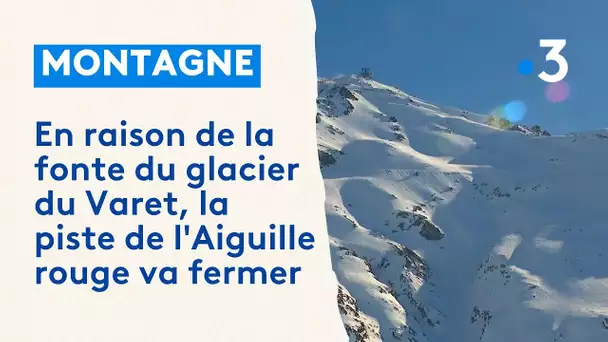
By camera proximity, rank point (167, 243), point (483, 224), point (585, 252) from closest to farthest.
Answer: point (167, 243) < point (585, 252) < point (483, 224)

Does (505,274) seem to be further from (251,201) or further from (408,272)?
(251,201)

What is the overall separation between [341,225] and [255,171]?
54189 mm

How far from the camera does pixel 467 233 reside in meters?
73.0

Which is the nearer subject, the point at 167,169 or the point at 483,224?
the point at 167,169

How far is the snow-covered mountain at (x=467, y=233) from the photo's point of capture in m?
53.3

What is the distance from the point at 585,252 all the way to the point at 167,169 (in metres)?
63.2

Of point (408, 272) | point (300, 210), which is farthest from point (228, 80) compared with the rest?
point (408, 272)

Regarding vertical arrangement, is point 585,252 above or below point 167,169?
below

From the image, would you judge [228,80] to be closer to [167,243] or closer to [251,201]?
[251,201]

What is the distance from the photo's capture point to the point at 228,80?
40.8 feet

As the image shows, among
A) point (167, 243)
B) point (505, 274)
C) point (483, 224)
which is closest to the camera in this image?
point (167, 243)

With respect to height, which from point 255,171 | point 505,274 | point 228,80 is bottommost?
point 505,274

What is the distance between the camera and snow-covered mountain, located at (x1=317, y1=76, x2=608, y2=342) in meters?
53.3

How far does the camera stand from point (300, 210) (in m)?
12.2
